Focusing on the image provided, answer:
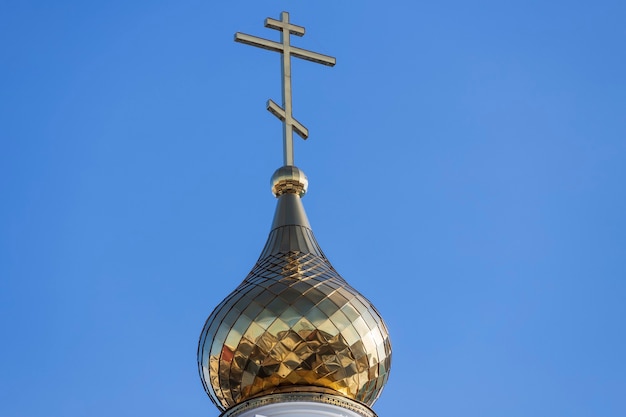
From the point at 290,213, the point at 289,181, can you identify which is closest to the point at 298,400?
the point at 290,213

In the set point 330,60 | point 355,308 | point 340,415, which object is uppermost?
point 330,60

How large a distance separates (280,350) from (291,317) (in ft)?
1.33

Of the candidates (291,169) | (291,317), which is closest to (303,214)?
(291,169)

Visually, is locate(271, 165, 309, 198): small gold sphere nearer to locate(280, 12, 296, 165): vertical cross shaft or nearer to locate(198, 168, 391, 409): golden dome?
locate(280, 12, 296, 165): vertical cross shaft

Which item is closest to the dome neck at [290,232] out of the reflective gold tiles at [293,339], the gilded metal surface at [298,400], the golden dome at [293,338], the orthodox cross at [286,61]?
the golden dome at [293,338]

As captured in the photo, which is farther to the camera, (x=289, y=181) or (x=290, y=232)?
(x=289, y=181)

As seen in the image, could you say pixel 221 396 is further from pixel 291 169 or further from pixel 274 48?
pixel 274 48

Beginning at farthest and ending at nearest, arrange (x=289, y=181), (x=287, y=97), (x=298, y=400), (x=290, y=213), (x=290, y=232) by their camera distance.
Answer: (x=287, y=97), (x=289, y=181), (x=290, y=213), (x=290, y=232), (x=298, y=400)

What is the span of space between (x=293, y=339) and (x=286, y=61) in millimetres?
4075

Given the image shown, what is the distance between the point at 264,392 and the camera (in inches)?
695

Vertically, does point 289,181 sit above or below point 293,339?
above

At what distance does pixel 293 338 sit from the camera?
1769cm

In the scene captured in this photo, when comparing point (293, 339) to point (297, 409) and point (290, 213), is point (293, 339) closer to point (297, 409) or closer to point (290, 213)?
point (297, 409)

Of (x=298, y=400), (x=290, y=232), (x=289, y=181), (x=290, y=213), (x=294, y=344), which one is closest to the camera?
(x=298, y=400)
